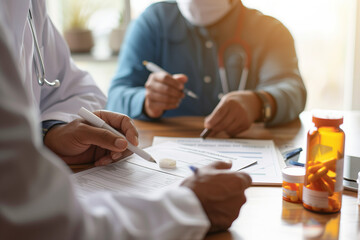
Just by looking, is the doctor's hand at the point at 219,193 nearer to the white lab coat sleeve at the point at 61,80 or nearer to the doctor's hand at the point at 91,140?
the doctor's hand at the point at 91,140

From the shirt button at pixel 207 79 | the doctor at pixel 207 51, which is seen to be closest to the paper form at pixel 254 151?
the doctor at pixel 207 51

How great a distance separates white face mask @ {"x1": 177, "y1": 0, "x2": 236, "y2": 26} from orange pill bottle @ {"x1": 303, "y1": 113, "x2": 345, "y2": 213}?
3.54 ft

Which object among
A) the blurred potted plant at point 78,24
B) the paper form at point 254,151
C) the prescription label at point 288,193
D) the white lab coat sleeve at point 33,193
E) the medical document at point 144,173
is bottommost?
the paper form at point 254,151

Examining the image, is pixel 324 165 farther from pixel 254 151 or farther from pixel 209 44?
pixel 209 44

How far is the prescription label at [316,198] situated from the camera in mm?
668

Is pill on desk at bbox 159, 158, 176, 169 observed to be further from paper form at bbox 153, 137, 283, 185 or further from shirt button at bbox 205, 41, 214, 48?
shirt button at bbox 205, 41, 214, 48

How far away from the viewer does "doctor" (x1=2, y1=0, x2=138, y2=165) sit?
33.4 inches

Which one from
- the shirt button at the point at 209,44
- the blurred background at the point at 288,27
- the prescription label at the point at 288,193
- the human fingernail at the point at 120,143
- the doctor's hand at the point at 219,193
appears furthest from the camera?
the blurred background at the point at 288,27

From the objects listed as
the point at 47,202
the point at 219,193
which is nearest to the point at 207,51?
the point at 219,193

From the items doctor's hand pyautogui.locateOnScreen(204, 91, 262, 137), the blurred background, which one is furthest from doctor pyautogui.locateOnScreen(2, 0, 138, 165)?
the blurred background

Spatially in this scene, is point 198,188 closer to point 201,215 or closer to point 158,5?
point 201,215

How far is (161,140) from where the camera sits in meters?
1.13

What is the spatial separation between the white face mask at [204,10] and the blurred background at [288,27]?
3.09ft

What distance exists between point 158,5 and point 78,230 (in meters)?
1.52
